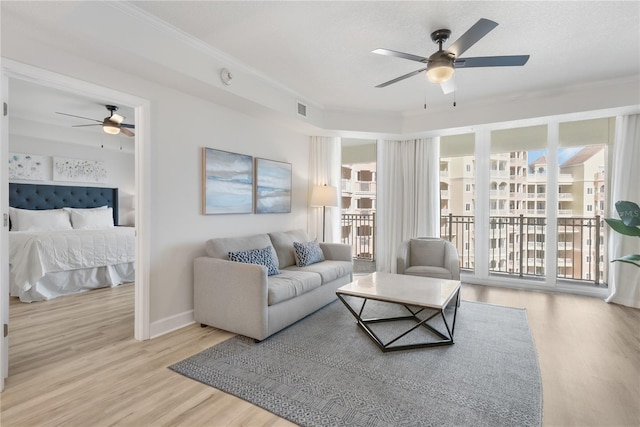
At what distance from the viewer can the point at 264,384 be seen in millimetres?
2143

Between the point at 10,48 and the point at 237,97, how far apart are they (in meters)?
1.73

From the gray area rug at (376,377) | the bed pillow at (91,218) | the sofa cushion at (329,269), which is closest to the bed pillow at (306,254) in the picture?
the sofa cushion at (329,269)

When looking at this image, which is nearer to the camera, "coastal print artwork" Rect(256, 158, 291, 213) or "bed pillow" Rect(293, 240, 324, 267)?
"bed pillow" Rect(293, 240, 324, 267)

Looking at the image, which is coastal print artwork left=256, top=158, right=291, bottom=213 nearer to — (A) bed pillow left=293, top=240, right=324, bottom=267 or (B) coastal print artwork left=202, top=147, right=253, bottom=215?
(B) coastal print artwork left=202, top=147, right=253, bottom=215

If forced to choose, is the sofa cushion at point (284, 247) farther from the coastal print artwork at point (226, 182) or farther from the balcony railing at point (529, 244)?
the balcony railing at point (529, 244)

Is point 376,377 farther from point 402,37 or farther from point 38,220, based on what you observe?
point 38,220

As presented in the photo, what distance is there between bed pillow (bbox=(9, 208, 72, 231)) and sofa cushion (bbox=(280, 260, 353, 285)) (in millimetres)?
3870

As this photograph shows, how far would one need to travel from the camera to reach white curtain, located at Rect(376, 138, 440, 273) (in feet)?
17.3

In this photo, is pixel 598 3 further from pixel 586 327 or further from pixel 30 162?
pixel 30 162

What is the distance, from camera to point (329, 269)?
379 centimetres

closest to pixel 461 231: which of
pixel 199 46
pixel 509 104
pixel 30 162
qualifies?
pixel 509 104

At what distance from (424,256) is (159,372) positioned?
11.0 ft

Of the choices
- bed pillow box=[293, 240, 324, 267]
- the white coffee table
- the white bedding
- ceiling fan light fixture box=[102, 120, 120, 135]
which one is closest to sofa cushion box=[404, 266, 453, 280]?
the white coffee table

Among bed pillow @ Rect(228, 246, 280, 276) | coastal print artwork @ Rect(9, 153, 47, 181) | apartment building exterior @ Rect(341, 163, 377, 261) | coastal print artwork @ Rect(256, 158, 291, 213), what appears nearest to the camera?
bed pillow @ Rect(228, 246, 280, 276)
